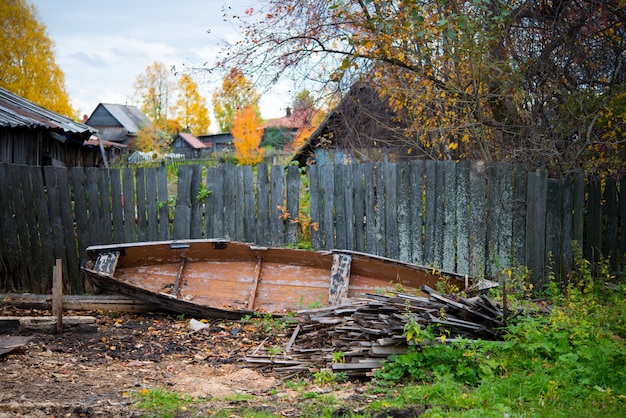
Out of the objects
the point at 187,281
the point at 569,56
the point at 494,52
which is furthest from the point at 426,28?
the point at 187,281

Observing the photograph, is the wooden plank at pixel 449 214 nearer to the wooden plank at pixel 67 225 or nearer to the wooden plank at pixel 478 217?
the wooden plank at pixel 478 217

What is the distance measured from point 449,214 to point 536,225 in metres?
1.33

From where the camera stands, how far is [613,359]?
4801 mm

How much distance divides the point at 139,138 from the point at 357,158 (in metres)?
43.8

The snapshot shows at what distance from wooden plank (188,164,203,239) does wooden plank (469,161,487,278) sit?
4.50m

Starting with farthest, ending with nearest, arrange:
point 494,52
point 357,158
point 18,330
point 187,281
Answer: point 357,158, point 494,52, point 187,281, point 18,330

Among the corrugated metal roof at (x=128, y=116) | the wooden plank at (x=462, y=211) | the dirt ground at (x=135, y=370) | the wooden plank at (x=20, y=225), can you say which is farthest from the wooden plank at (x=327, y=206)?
the corrugated metal roof at (x=128, y=116)

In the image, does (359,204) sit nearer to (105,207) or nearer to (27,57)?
(105,207)

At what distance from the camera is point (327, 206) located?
9195mm

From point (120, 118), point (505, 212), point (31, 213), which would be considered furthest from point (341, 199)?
point (120, 118)

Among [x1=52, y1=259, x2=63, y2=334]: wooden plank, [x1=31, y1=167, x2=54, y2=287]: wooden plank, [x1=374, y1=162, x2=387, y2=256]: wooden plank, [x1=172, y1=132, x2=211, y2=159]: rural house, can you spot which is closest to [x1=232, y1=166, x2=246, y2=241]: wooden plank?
[x1=374, y1=162, x2=387, y2=256]: wooden plank

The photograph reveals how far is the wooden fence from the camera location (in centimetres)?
852

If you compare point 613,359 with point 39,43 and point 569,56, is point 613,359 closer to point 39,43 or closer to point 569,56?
point 569,56

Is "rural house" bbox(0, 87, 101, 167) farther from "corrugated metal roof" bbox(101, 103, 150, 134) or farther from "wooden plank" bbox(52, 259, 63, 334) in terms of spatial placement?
"corrugated metal roof" bbox(101, 103, 150, 134)
